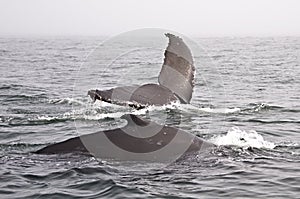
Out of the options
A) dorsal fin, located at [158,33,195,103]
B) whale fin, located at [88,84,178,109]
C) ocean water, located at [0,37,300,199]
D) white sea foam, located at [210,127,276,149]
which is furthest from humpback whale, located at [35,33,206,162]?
dorsal fin, located at [158,33,195,103]

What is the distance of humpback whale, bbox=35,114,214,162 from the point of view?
7.13 meters

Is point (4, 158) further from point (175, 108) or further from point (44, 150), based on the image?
point (175, 108)

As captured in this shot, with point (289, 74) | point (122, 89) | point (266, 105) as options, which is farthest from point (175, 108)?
point (289, 74)

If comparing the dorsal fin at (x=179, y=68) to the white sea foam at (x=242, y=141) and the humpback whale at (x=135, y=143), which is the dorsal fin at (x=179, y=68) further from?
the humpback whale at (x=135, y=143)

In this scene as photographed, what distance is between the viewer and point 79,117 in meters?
13.1

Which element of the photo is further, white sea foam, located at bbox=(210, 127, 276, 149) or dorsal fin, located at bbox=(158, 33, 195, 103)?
dorsal fin, located at bbox=(158, 33, 195, 103)

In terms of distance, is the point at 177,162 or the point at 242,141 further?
the point at 242,141

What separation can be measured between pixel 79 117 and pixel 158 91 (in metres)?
2.08

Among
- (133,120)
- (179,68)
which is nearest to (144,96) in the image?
(179,68)

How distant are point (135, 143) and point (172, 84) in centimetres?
554

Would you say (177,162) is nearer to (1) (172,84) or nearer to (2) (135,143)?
(2) (135,143)

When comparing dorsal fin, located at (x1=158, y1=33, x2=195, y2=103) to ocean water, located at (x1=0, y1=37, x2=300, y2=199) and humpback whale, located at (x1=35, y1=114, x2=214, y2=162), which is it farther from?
humpback whale, located at (x1=35, y1=114, x2=214, y2=162)

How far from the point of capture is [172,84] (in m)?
12.7

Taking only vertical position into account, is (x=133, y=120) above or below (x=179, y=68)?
below
